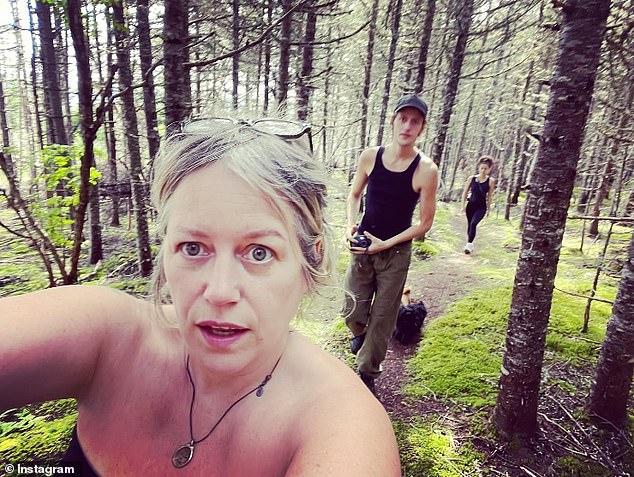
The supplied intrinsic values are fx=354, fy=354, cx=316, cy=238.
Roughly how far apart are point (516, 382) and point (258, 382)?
8.11 feet

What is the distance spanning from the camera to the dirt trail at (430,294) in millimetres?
3619

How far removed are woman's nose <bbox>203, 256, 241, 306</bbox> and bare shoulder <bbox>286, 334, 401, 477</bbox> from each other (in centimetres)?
44

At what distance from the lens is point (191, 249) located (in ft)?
3.54

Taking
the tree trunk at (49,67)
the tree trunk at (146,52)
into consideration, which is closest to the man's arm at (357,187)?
the tree trunk at (146,52)

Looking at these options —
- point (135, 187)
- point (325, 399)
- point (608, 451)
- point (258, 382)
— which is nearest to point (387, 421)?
point (325, 399)

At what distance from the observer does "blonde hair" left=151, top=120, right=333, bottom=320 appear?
44.1 inches

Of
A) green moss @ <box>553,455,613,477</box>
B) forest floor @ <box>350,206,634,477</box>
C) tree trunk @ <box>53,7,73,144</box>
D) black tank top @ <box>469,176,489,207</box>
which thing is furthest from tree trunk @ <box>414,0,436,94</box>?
green moss @ <box>553,455,613,477</box>

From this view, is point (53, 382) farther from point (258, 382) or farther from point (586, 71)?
point (586, 71)

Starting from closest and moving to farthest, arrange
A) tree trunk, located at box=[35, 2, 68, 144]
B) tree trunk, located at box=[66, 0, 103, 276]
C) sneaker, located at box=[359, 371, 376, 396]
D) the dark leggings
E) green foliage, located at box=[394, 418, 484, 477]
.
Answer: tree trunk, located at box=[66, 0, 103, 276], green foliage, located at box=[394, 418, 484, 477], sneaker, located at box=[359, 371, 376, 396], tree trunk, located at box=[35, 2, 68, 144], the dark leggings

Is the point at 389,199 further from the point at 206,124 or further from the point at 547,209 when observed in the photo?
the point at 206,124

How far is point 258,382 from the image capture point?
1221 mm

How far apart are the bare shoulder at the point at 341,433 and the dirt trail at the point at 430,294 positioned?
8.78 ft

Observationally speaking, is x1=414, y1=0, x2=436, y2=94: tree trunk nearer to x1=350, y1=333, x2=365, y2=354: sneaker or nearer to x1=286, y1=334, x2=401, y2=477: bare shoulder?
x1=350, y1=333, x2=365, y2=354: sneaker

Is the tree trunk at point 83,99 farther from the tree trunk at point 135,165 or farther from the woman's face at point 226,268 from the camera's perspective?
the tree trunk at point 135,165
